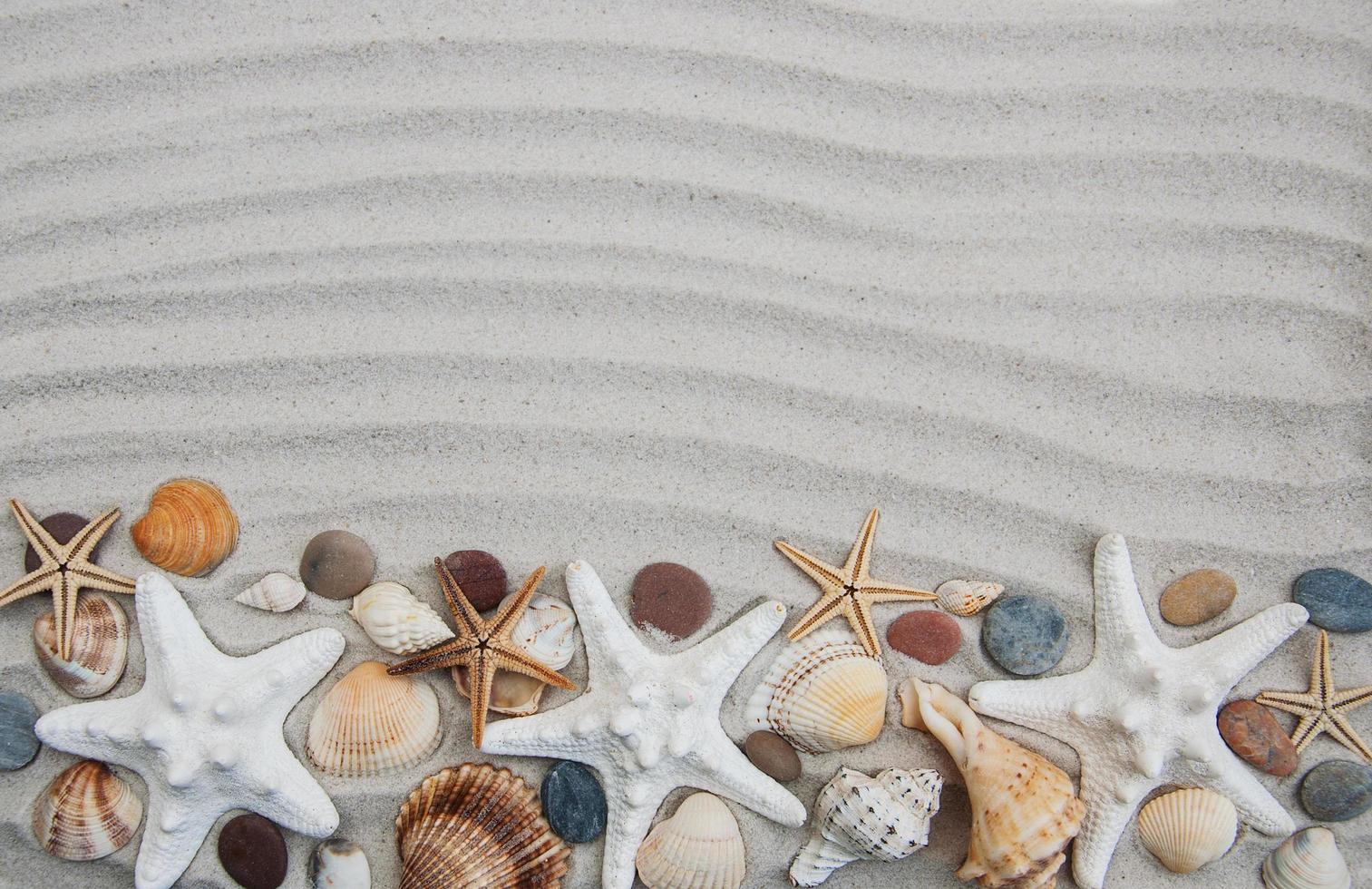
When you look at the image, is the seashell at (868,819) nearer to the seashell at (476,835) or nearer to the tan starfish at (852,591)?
the tan starfish at (852,591)

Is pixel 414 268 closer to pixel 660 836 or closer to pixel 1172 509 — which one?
pixel 660 836

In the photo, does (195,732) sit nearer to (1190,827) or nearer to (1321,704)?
(1190,827)

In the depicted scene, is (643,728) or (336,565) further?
(336,565)

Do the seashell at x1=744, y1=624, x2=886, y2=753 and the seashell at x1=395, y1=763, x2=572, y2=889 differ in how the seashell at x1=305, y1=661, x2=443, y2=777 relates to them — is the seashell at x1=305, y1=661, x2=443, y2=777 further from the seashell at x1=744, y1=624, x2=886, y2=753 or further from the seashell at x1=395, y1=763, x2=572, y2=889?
the seashell at x1=744, y1=624, x2=886, y2=753

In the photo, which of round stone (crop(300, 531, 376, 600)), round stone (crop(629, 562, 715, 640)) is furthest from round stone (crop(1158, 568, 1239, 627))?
round stone (crop(300, 531, 376, 600))

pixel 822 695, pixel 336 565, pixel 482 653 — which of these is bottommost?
pixel 822 695

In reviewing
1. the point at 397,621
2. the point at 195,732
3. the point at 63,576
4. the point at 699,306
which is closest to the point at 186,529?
the point at 63,576
